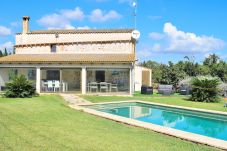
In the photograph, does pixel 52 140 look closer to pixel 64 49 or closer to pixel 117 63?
pixel 117 63

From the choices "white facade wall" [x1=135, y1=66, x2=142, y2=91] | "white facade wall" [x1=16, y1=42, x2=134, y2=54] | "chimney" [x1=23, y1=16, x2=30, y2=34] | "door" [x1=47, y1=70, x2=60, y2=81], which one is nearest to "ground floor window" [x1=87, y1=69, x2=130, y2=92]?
"white facade wall" [x1=16, y1=42, x2=134, y2=54]

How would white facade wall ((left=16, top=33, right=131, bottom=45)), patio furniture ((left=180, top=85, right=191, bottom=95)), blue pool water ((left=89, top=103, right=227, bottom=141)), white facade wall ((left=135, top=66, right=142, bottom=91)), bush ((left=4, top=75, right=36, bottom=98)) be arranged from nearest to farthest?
blue pool water ((left=89, top=103, right=227, bottom=141)), bush ((left=4, top=75, right=36, bottom=98)), patio furniture ((left=180, top=85, right=191, bottom=95)), white facade wall ((left=16, top=33, right=131, bottom=45)), white facade wall ((left=135, top=66, right=142, bottom=91))

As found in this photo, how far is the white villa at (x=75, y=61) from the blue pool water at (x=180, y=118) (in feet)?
21.9

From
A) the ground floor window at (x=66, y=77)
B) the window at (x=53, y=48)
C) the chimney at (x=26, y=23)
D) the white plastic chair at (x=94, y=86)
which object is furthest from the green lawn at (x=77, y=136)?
the chimney at (x=26, y=23)

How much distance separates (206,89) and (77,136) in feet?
56.1

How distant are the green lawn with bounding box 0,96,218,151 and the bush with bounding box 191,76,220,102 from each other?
13631mm

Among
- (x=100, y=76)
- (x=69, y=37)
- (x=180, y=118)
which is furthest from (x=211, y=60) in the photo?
(x=180, y=118)

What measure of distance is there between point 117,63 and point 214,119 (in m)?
12.5

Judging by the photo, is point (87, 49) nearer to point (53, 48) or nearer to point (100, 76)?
point (100, 76)

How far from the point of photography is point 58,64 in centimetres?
2919

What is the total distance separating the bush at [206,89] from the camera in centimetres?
2457

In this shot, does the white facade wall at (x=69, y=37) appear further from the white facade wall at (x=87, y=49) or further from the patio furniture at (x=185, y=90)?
the patio furniture at (x=185, y=90)

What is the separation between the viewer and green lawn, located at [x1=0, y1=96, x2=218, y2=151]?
8352 mm

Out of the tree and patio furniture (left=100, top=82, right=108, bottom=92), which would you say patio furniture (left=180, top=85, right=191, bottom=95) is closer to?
patio furniture (left=100, top=82, right=108, bottom=92)
